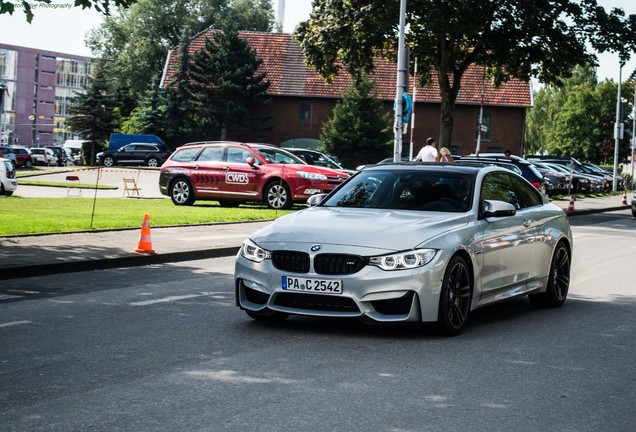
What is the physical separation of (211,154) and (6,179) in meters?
7.69

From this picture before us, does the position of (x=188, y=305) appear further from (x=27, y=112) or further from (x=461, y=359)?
(x=27, y=112)

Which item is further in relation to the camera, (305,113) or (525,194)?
(305,113)

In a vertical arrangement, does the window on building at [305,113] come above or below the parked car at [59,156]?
above

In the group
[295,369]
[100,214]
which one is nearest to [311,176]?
[100,214]

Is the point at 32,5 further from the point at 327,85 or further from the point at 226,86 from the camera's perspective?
the point at 327,85

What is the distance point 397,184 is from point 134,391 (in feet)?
13.7

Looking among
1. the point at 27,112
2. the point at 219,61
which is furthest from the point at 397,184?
the point at 27,112

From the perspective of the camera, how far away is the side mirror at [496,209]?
9461 millimetres

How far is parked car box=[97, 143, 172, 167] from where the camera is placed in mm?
67875

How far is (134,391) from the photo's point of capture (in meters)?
6.35

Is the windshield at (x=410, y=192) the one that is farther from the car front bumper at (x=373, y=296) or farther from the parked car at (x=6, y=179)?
the parked car at (x=6, y=179)

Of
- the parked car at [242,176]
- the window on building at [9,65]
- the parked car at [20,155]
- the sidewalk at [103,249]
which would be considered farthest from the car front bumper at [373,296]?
the window on building at [9,65]

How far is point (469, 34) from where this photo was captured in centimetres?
3669

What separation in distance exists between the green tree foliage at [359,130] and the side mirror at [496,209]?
54.2 meters
